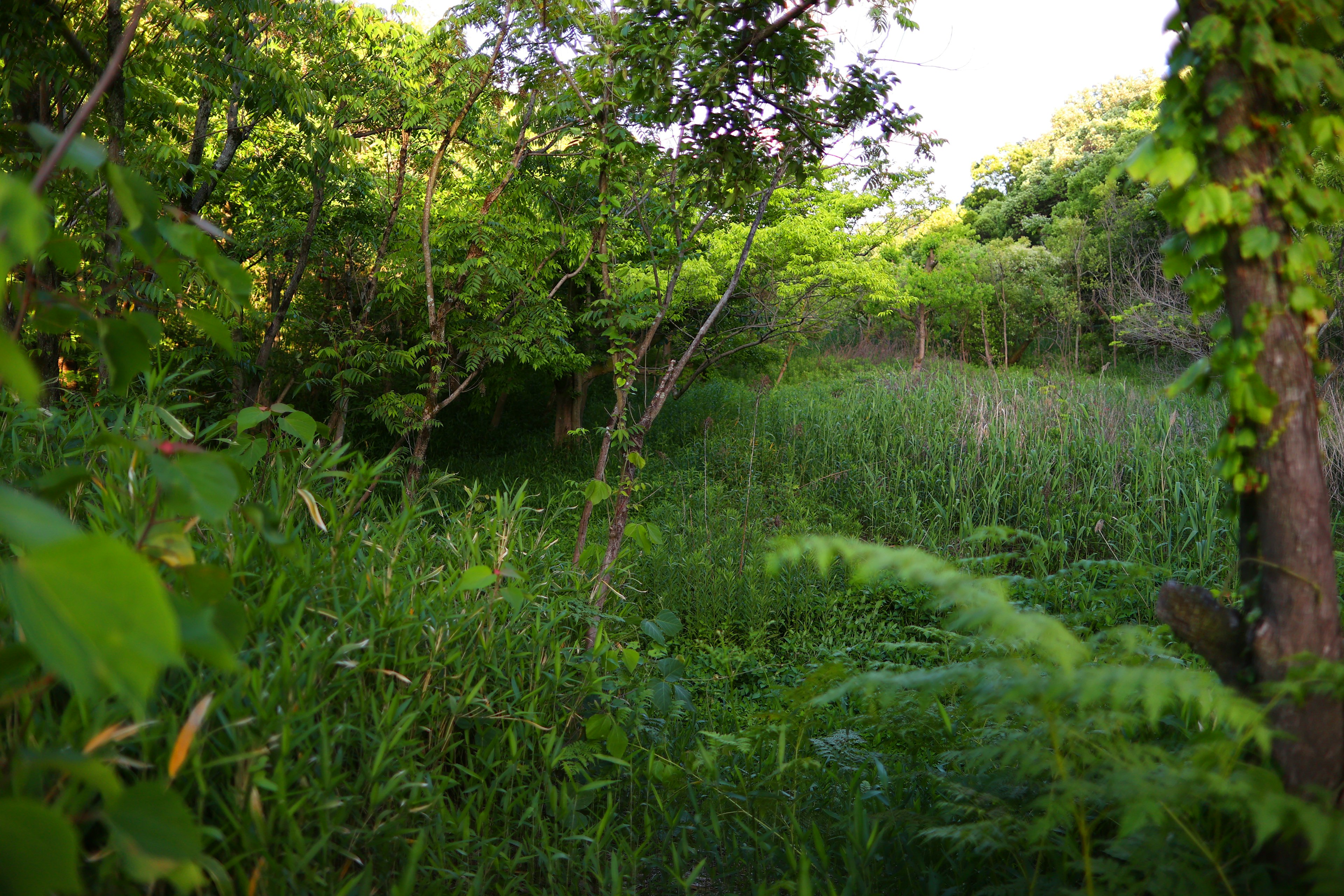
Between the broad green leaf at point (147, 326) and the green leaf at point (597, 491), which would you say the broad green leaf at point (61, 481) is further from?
the green leaf at point (597, 491)

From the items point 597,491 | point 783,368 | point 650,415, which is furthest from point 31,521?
point 783,368

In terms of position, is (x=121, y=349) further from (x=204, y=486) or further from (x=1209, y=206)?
(x=1209, y=206)

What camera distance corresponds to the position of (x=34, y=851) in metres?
0.71

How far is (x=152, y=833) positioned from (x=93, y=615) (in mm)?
323

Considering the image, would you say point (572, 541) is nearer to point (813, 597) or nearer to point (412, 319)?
point (813, 597)

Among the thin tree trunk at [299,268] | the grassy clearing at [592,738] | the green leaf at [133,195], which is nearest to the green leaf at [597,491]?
the grassy clearing at [592,738]

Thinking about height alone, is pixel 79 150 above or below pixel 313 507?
above

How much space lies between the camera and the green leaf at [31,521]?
673mm

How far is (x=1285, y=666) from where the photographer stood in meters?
1.33

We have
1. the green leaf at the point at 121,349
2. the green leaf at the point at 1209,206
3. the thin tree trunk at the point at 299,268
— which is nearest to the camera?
the green leaf at the point at 121,349

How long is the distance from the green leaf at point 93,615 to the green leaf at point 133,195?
41 centimetres

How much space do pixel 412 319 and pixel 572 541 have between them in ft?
16.1

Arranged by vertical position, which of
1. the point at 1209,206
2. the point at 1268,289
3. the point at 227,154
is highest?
the point at 227,154

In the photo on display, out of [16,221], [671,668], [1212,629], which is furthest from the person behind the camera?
[671,668]
